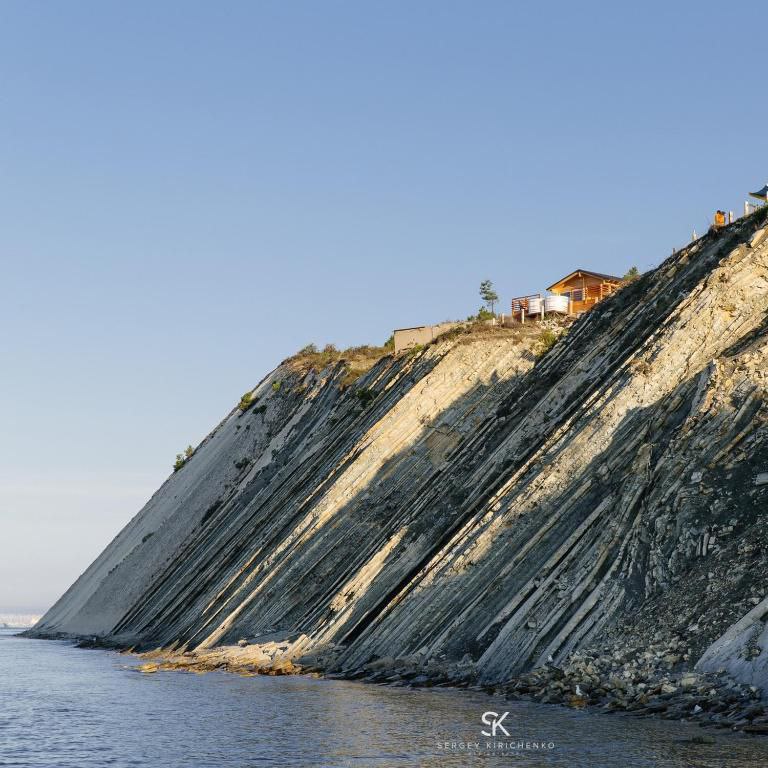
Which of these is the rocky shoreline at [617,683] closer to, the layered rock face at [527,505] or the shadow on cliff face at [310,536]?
the layered rock face at [527,505]

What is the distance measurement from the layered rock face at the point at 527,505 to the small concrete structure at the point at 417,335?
258cm

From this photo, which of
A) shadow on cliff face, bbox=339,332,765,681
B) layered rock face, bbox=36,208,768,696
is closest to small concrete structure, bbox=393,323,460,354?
layered rock face, bbox=36,208,768,696

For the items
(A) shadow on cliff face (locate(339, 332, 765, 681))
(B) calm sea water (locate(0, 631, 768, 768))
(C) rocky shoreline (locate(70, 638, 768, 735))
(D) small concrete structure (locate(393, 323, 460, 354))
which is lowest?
(B) calm sea water (locate(0, 631, 768, 768))

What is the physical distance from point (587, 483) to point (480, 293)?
33432mm

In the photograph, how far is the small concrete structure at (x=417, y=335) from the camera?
6236 centimetres

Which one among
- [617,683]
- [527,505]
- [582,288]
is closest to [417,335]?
[582,288]

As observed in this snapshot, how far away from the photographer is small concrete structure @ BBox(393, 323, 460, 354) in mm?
62356

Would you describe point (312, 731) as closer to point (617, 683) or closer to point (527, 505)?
point (617, 683)

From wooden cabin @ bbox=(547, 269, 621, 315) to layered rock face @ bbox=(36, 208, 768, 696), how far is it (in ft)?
21.4

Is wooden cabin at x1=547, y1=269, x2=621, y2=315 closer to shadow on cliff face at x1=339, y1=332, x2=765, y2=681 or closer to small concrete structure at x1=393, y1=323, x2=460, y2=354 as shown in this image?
→ small concrete structure at x1=393, y1=323, x2=460, y2=354

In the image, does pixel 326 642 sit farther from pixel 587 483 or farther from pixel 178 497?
pixel 178 497

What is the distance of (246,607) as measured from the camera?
5078 centimetres

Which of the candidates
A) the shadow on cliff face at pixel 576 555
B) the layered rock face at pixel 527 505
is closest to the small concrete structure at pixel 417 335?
the layered rock face at pixel 527 505

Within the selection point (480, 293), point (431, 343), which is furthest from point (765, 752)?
point (480, 293)
